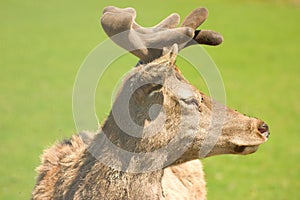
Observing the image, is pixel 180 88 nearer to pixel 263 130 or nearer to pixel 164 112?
pixel 164 112

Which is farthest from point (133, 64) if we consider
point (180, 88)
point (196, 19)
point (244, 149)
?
point (180, 88)

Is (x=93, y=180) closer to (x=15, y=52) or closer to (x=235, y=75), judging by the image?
(x=235, y=75)

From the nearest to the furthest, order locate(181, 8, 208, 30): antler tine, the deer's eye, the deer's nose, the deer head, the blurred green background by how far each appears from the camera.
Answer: the deer head
the deer's eye
the deer's nose
locate(181, 8, 208, 30): antler tine
the blurred green background

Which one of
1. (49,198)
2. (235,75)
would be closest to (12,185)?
(49,198)

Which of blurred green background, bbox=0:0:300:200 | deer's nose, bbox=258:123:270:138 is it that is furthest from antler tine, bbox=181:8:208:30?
blurred green background, bbox=0:0:300:200

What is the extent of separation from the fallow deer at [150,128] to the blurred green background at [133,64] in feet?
8.01

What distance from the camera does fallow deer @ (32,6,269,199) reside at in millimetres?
4992

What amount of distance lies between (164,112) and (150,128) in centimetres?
18

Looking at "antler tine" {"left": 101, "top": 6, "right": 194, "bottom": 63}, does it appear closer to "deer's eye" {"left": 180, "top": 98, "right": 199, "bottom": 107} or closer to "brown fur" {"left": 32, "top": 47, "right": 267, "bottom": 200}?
"brown fur" {"left": 32, "top": 47, "right": 267, "bottom": 200}

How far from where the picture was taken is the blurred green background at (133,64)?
428 inches

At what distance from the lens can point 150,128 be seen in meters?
5.08

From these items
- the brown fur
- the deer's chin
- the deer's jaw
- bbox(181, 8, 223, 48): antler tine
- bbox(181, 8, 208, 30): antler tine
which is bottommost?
the deer's chin

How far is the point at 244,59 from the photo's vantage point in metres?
24.0

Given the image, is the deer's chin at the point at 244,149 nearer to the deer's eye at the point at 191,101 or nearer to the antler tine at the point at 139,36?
the deer's eye at the point at 191,101
